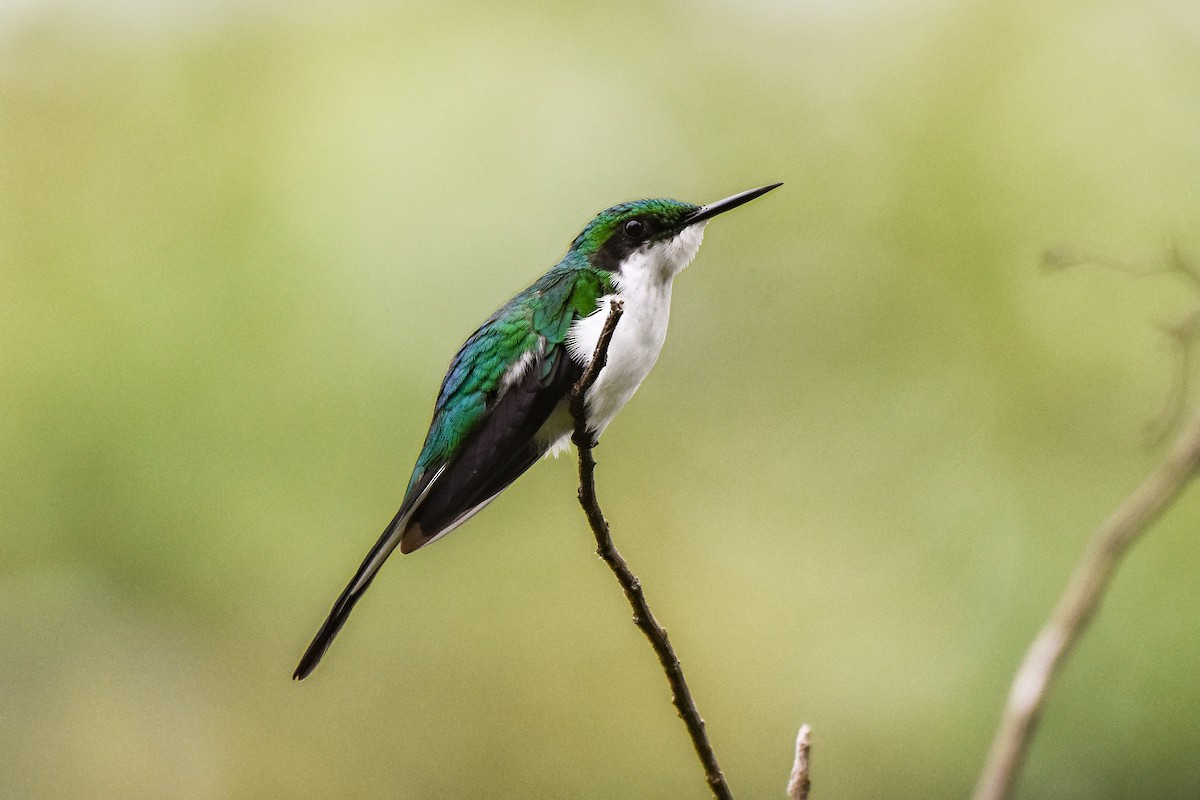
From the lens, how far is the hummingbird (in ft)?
13.0

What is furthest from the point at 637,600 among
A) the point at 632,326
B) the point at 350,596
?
the point at 632,326

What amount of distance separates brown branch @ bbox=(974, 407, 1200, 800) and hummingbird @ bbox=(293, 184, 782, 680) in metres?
2.64

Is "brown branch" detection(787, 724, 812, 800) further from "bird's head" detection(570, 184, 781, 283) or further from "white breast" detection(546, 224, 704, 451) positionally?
"bird's head" detection(570, 184, 781, 283)

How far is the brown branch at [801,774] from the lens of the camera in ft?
7.16

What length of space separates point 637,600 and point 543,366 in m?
1.55

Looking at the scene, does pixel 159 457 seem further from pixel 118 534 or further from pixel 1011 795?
pixel 1011 795

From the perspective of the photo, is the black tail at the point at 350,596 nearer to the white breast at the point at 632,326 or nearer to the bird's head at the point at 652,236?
the white breast at the point at 632,326

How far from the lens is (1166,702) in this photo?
23.2 feet

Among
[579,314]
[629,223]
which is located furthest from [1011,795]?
[629,223]

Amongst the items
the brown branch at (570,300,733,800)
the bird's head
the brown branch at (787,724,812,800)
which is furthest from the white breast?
the brown branch at (787,724,812,800)

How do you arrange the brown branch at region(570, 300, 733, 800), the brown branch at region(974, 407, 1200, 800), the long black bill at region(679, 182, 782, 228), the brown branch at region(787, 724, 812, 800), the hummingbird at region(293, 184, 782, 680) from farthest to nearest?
the long black bill at region(679, 182, 782, 228) → the hummingbird at region(293, 184, 782, 680) → the brown branch at region(570, 300, 733, 800) → the brown branch at region(787, 724, 812, 800) → the brown branch at region(974, 407, 1200, 800)

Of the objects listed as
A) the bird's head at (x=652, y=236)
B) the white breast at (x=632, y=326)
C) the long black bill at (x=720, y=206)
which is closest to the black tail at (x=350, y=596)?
the white breast at (x=632, y=326)

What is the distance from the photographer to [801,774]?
7.29 feet

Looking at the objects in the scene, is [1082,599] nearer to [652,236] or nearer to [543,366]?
[543,366]
